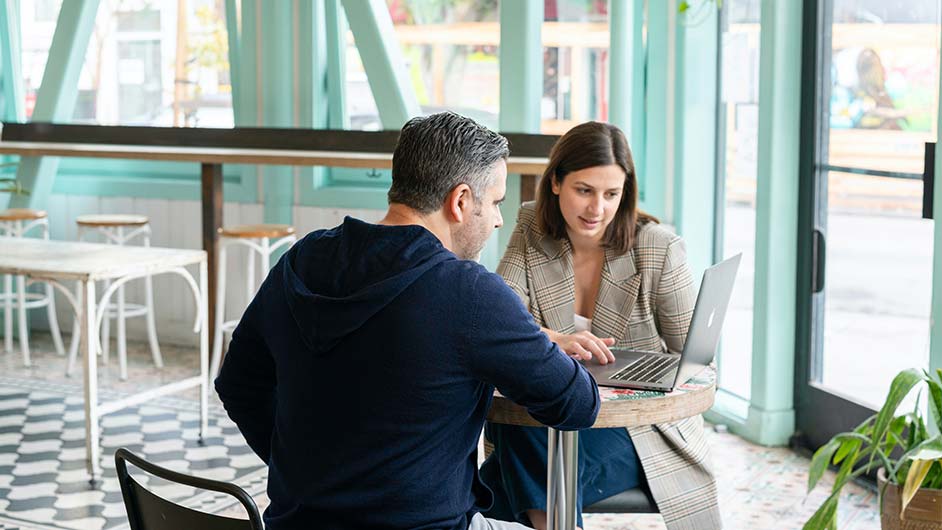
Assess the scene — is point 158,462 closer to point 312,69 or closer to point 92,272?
point 92,272

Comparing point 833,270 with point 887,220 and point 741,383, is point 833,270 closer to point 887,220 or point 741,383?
point 887,220

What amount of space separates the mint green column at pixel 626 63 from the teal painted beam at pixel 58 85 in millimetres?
3023

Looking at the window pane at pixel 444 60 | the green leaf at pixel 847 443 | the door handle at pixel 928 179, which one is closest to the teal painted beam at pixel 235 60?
the window pane at pixel 444 60

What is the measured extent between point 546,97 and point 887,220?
2206 millimetres

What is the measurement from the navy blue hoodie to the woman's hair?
115 centimetres

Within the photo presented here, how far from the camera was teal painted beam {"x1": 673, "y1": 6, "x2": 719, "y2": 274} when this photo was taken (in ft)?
17.1

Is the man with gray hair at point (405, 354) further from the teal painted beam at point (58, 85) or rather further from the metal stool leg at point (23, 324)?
the teal painted beam at point (58, 85)

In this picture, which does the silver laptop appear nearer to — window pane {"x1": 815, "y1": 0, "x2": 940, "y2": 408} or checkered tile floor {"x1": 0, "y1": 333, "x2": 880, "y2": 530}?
checkered tile floor {"x1": 0, "y1": 333, "x2": 880, "y2": 530}

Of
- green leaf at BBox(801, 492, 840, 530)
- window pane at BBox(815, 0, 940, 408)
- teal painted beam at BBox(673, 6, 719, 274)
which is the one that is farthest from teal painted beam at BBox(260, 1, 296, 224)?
green leaf at BBox(801, 492, 840, 530)

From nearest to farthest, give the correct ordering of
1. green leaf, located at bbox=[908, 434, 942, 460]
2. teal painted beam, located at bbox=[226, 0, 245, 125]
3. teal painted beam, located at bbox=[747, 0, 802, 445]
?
1. green leaf, located at bbox=[908, 434, 942, 460]
2. teal painted beam, located at bbox=[747, 0, 802, 445]
3. teal painted beam, located at bbox=[226, 0, 245, 125]

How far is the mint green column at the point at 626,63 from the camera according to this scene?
546cm

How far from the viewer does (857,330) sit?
4426 mm

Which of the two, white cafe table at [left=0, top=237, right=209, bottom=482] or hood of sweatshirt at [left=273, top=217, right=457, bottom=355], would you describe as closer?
hood of sweatshirt at [left=273, top=217, right=457, bottom=355]

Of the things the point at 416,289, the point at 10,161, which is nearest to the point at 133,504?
the point at 416,289
